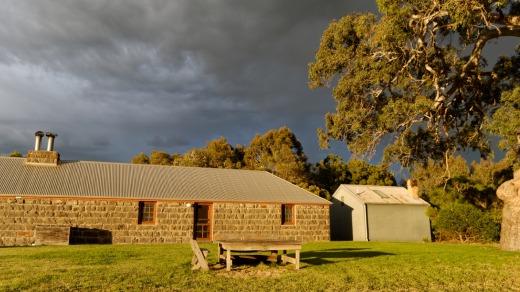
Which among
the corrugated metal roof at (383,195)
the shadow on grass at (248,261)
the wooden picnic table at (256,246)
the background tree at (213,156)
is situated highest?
the background tree at (213,156)

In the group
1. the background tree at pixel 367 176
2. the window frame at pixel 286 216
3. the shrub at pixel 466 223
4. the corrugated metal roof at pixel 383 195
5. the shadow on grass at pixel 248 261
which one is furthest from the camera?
the background tree at pixel 367 176

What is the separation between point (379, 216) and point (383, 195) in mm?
2434

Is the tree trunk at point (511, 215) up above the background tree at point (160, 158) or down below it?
below

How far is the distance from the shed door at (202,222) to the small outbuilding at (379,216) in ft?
36.5

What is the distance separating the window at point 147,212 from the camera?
72.4ft

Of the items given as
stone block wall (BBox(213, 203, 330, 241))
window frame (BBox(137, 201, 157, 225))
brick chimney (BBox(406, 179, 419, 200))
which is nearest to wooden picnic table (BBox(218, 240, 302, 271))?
stone block wall (BBox(213, 203, 330, 241))

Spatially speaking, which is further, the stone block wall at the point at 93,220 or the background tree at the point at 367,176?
the background tree at the point at 367,176

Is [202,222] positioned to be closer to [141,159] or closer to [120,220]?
[120,220]

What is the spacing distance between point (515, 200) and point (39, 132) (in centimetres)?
2533

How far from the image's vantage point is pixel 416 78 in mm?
17938

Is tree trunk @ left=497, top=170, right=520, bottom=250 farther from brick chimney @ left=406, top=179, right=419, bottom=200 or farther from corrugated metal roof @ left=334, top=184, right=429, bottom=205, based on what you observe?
brick chimney @ left=406, top=179, right=419, bottom=200

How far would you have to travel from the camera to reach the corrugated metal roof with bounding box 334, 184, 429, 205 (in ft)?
95.1

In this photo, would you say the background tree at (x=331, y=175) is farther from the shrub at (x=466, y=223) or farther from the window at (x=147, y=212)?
the window at (x=147, y=212)

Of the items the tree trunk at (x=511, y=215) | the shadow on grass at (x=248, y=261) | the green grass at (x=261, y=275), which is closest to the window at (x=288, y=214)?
the tree trunk at (x=511, y=215)
